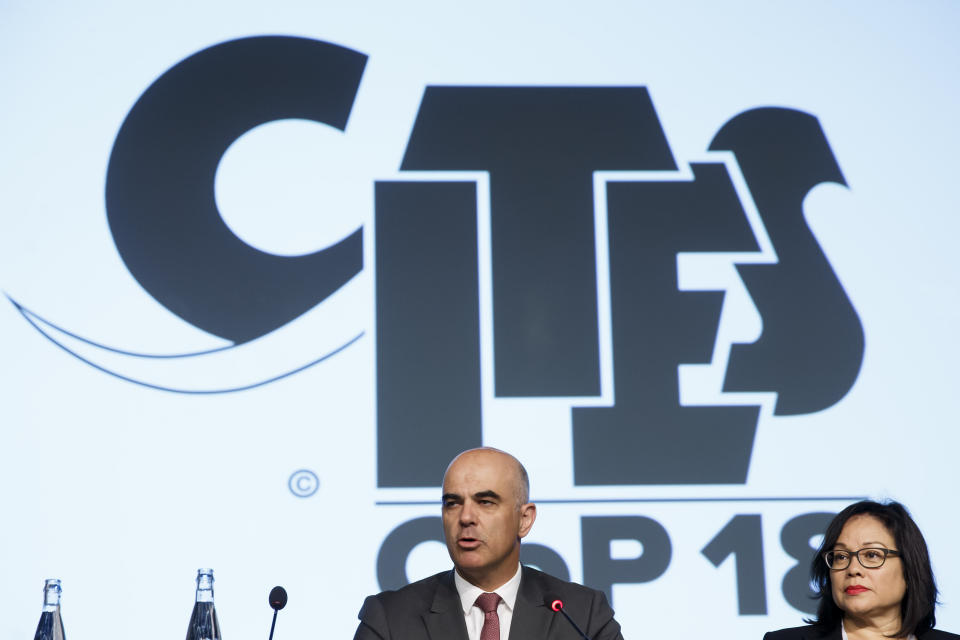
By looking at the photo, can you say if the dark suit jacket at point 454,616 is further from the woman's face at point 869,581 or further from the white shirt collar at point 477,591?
the woman's face at point 869,581

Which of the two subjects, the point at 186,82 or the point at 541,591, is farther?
the point at 186,82

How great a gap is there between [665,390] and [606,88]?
3.80 ft

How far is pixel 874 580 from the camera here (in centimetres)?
291

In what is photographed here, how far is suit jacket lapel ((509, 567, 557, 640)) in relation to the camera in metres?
2.77

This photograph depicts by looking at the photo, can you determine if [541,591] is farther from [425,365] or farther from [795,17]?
[795,17]

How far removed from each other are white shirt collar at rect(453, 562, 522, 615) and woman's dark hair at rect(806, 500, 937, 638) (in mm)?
808

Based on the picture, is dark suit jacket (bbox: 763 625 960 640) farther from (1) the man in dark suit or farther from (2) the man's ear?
(2) the man's ear

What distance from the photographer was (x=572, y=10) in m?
4.33

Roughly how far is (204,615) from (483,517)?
0.71 m

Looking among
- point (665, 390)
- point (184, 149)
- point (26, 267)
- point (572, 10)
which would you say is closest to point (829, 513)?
point (665, 390)

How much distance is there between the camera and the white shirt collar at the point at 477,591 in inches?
113

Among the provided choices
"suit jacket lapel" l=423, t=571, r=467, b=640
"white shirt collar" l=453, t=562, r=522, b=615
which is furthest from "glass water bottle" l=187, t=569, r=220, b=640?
"white shirt collar" l=453, t=562, r=522, b=615

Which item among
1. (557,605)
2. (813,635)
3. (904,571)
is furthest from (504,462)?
(904,571)

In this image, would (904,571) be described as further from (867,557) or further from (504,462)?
(504,462)
